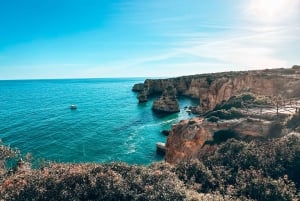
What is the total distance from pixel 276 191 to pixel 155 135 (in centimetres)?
3872

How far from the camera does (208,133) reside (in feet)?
81.3

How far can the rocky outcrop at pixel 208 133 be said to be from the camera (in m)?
23.6

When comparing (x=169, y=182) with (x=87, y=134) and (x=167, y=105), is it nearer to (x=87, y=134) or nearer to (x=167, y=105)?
(x=87, y=134)

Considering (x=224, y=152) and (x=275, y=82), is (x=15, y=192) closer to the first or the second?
(x=224, y=152)

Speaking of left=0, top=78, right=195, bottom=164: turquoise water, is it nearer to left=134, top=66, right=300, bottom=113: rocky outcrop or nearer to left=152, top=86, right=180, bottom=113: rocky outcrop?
left=152, top=86, right=180, bottom=113: rocky outcrop

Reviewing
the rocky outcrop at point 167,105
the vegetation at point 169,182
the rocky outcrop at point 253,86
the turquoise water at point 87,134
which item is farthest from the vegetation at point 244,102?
the rocky outcrop at point 167,105

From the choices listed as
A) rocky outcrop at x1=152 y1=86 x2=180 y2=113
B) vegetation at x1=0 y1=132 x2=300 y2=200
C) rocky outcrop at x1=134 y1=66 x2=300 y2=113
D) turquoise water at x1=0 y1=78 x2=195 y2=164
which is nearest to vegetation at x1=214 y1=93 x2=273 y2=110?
turquoise water at x1=0 y1=78 x2=195 y2=164

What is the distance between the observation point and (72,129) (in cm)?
5612

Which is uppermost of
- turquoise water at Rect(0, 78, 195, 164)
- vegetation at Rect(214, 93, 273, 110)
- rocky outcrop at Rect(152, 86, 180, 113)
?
vegetation at Rect(214, 93, 273, 110)

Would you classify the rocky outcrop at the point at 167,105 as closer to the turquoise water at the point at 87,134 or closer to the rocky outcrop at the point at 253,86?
the turquoise water at the point at 87,134

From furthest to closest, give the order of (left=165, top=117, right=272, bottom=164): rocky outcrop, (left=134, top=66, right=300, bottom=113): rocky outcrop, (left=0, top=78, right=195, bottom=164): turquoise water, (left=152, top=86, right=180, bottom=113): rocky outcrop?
1. (left=152, top=86, right=180, bottom=113): rocky outcrop
2. (left=134, top=66, right=300, bottom=113): rocky outcrop
3. (left=0, top=78, right=195, bottom=164): turquoise water
4. (left=165, top=117, right=272, bottom=164): rocky outcrop

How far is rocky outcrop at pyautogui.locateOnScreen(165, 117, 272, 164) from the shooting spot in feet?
77.5

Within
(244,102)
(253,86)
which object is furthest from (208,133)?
(253,86)

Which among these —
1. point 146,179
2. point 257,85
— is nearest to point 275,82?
point 257,85
